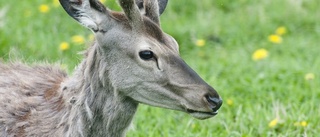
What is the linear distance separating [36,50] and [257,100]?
2.41 meters

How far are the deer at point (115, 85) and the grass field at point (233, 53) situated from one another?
688mm

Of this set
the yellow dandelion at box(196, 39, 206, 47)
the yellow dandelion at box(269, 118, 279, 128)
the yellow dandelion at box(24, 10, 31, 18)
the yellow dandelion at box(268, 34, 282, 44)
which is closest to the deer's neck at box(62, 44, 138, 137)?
the yellow dandelion at box(269, 118, 279, 128)

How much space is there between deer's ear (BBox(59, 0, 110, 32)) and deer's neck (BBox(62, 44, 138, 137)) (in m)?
0.23

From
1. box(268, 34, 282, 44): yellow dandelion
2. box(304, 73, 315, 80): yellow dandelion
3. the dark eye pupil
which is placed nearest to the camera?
the dark eye pupil

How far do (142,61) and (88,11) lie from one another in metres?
0.44

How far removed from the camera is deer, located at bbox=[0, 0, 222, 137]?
16.0ft

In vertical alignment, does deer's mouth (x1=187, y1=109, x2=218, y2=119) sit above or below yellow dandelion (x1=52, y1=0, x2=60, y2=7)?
above

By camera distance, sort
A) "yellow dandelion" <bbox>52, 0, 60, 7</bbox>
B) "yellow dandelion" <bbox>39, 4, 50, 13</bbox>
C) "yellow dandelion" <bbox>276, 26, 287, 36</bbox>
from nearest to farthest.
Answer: "yellow dandelion" <bbox>276, 26, 287, 36</bbox>, "yellow dandelion" <bbox>39, 4, 50, 13</bbox>, "yellow dandelion" <bbox>52, 0, 60, 7</bbox>

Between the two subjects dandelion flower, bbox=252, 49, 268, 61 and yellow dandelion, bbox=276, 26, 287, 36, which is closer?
dandelion flower, bbox=252, 49, 268, 61

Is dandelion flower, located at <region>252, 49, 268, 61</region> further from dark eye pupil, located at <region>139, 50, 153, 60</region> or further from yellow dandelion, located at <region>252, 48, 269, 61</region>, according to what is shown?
dark eye pupil, located at <region>139, 50, 153, 60</region>

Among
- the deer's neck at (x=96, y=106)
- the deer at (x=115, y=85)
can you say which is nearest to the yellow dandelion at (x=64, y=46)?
the deer at (x=115, y=85)

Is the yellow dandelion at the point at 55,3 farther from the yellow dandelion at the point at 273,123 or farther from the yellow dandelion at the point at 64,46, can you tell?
the yellow dandelion at the point at 273,123

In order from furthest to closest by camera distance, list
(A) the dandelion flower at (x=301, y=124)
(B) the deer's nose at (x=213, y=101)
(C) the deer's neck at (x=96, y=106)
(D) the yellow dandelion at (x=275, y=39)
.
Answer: (D) the yellow dandelion at (x=275, y=39) < (A) the dandelion flower at (x=301, y=124) < (C) the deer's neck at (x=96, y=106) < (B) the deer's nose at (x=213, y=101)

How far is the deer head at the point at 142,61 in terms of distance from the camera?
483 cm
